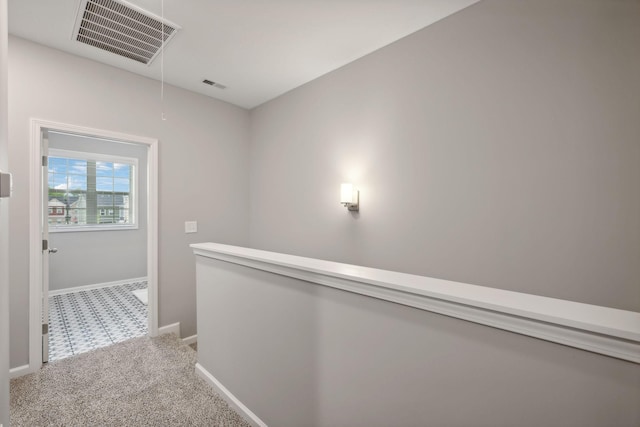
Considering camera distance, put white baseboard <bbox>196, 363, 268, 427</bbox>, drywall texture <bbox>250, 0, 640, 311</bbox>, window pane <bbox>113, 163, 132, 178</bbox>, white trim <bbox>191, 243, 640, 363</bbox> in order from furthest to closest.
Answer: window pane <bbox>113, 163, 132, 178</bbox> < white baseboard <bbox>196, 363, 268, 427</bbox> < drywall texture <bbox>250, 0, 640, 311</bbox> < white trim <bbox>191, 243, 640, 363</bbox>

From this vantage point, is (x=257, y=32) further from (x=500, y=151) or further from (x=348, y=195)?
(x=500, y=151)

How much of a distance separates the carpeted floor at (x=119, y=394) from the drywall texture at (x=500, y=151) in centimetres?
151

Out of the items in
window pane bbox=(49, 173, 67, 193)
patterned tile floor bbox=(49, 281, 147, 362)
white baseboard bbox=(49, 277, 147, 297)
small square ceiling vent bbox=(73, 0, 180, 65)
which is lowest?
patterned tile floor bbox=(49, 281, 147, 362)

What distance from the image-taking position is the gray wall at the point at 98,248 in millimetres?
4352

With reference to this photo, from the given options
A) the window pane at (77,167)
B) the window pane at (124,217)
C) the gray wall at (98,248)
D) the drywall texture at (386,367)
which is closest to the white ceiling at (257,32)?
the drywall texture at (386,367)

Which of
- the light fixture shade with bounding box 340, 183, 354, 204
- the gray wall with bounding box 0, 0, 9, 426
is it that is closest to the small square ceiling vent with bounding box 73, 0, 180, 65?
the gray wall with bounding box 0, 0, 9, 426

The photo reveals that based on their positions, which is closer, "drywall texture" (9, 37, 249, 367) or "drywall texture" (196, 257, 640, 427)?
"drywall texture" (196, 257, 640, 427)

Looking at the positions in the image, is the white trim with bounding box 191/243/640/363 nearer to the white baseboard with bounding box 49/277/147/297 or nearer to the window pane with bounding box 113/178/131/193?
the white baseboard with bounding box 49/277/147/297

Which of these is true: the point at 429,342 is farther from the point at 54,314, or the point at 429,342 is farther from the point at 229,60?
the point at 54,314

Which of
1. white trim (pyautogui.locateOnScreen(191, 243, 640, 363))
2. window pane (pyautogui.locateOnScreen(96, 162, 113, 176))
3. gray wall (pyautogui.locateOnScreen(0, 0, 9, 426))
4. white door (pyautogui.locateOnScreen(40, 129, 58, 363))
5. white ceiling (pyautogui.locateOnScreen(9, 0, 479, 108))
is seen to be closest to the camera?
white trim (pyautogui.locateOnScreen(191, 243, 640, 363))

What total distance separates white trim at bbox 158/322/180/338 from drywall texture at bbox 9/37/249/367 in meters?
0.06

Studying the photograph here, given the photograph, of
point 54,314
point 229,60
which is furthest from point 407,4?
point 54,314

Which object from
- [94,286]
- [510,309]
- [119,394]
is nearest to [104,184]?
[94,286]

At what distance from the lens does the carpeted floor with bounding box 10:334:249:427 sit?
1693 millimetres
